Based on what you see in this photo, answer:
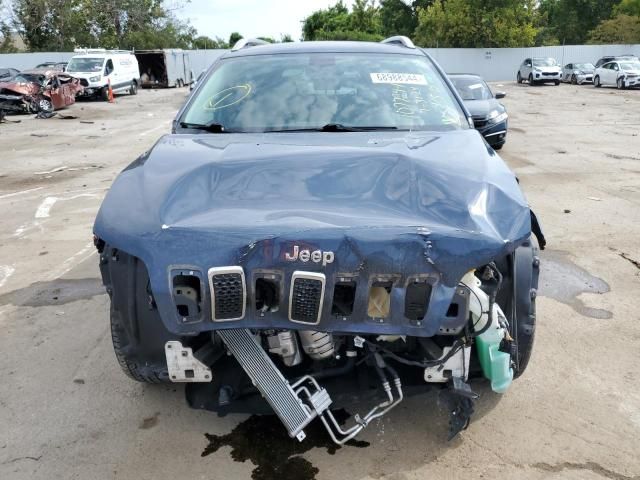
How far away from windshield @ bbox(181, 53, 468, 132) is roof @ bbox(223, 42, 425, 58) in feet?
0.30

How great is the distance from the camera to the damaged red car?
2002cm

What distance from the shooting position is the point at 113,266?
8.98ft

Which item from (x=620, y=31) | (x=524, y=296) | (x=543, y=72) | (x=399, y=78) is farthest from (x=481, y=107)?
(x=620, y=31)

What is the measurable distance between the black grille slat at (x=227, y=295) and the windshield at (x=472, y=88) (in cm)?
1061

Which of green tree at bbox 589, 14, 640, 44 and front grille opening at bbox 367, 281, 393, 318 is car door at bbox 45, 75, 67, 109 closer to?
front grille opening at bbox 367, 281, 393, 318

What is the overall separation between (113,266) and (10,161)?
407 inches

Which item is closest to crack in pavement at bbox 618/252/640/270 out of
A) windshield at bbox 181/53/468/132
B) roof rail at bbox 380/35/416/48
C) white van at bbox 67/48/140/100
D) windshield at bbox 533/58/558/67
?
windshield at bbox 181/53/468/132

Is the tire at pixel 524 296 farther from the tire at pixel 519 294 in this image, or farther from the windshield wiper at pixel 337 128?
the windshield wiper at pixel 337 128

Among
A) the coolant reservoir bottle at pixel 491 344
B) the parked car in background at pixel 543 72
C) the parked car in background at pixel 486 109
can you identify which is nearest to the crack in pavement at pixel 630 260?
the coolant reservoir bottle at pixel 491 344

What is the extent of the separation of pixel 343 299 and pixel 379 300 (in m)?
0.15

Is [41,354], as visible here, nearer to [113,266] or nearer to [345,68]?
[113,266]

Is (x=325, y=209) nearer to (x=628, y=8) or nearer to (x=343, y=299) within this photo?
(x=343, y=299)

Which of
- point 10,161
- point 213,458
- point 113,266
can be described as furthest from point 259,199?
point 10,161

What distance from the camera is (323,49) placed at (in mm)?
4180
